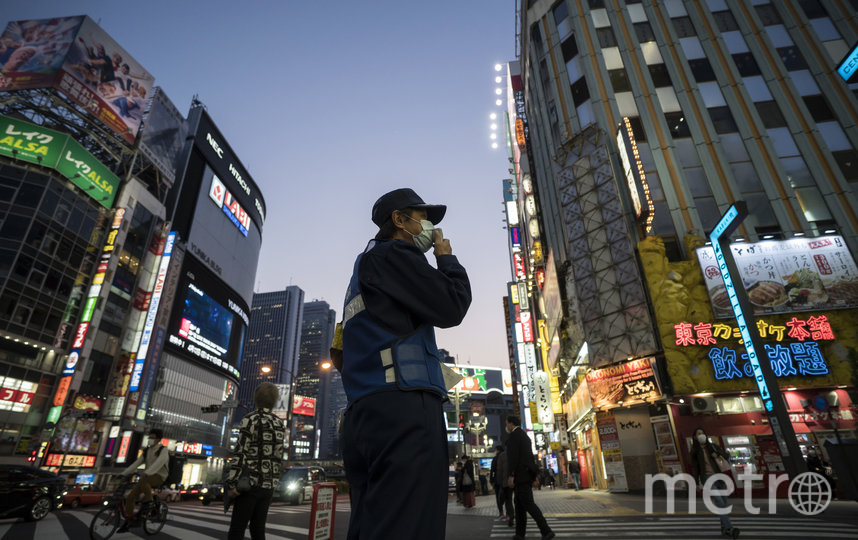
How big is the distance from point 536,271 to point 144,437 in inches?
1478

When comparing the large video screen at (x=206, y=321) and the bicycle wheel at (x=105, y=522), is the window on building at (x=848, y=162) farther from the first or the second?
the large video screen at (x=206, y=321)

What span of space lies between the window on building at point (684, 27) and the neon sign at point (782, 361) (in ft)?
54.9

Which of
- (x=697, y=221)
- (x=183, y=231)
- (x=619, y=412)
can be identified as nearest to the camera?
(x=619, y=412)

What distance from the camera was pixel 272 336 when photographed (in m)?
169

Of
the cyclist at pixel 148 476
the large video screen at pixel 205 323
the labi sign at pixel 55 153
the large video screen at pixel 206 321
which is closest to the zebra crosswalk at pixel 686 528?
the cyclist at pixel 148 476

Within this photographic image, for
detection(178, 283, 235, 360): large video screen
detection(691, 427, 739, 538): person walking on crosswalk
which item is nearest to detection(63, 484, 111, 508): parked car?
detection(691, 427, 739, 538): person walking on crosswalk

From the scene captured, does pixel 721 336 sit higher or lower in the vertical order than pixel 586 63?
lower

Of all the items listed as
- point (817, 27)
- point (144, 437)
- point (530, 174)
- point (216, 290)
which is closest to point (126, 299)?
point (144, 437)

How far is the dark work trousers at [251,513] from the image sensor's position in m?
3.68

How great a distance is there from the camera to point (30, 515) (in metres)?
9.45

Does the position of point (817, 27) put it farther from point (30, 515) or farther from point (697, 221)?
Result: point (30, 515)

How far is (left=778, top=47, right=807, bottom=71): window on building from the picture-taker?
69.5 feet

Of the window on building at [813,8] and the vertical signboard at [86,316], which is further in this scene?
the vertical signboard at [86,316]

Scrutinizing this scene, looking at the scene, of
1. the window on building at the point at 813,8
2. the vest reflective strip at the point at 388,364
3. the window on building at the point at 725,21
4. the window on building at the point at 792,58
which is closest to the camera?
the vest reflective strip at the point at 388,364
